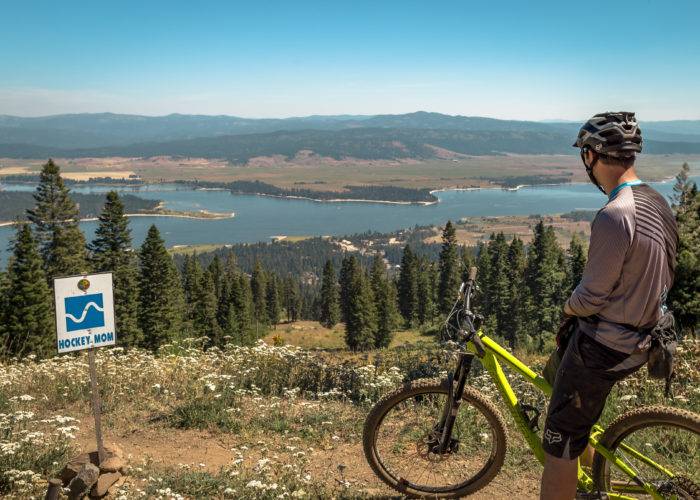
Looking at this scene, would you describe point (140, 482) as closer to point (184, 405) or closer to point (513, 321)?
point (184, 405)

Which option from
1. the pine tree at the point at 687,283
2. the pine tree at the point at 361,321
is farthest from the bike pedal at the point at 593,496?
the pine tree at the point at 361,321

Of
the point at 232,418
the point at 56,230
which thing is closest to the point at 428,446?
the point at 232,418

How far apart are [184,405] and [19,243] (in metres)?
33.7

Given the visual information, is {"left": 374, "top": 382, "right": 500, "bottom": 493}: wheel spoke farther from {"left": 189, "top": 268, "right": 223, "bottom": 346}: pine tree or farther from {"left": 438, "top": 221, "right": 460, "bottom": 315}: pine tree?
{"left": 438, "top": 221, "right": 460, "bottom": 315}: pine tree

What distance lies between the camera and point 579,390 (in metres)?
3.55

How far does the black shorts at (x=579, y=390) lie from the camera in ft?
11.4

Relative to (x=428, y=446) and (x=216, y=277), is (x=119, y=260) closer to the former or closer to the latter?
(x=216, y=277)

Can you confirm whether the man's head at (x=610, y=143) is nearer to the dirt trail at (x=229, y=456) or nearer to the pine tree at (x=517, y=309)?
the dirt trail at (x=229, y=456)

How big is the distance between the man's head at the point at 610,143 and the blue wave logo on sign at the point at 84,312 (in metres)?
4.69

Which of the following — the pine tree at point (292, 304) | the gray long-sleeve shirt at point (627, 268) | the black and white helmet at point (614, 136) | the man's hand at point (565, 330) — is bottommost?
the pine tree at point (292, 304)

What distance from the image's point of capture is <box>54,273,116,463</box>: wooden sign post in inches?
199

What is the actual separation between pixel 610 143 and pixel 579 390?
1.70 m

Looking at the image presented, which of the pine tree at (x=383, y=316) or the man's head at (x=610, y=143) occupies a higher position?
the man's head at (x=610, y=143)

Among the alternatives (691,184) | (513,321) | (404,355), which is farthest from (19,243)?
(513,321)
